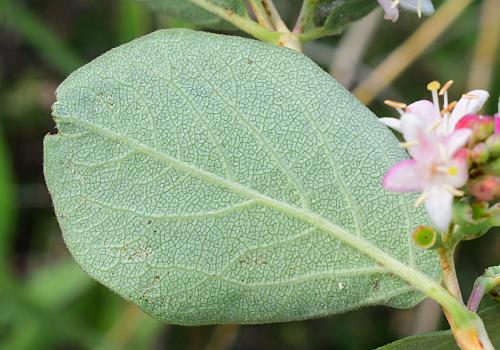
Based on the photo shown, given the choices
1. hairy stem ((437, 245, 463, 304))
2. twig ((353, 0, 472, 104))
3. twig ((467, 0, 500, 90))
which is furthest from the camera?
twig ((467, 0, 500, 90))

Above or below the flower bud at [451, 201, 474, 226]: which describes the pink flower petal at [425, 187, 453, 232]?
above

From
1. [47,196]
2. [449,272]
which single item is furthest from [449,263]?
[47,196]

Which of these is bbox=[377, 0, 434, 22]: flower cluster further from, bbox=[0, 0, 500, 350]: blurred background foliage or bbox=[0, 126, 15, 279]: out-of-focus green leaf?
bbox=[0, 126, 15, 279]: out-of-focus green leaf

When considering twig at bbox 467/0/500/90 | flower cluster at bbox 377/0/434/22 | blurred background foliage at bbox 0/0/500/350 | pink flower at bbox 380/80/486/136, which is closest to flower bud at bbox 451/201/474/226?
pink flower at bbox 380/80/486/136

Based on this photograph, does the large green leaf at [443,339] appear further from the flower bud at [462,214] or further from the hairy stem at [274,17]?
the hairy stem at [274,17]

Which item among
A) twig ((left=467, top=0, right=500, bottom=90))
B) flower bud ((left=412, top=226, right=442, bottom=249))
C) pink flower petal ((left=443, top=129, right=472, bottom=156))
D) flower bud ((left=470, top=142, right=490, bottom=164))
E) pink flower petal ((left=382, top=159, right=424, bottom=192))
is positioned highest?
pink flower petal ((left=443, top=129, right=472, bottom=156))

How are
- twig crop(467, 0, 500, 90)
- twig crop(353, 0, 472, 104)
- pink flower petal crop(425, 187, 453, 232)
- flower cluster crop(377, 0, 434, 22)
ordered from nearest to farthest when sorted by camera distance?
pink flower petal crop(425, 187, 453, 232), flower cluster crop(377, 0, 434, 22), twig crop(353, 0, 472, 104), twig crop(467, 0, 500, 90)

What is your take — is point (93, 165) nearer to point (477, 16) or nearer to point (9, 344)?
point (9, 344)
